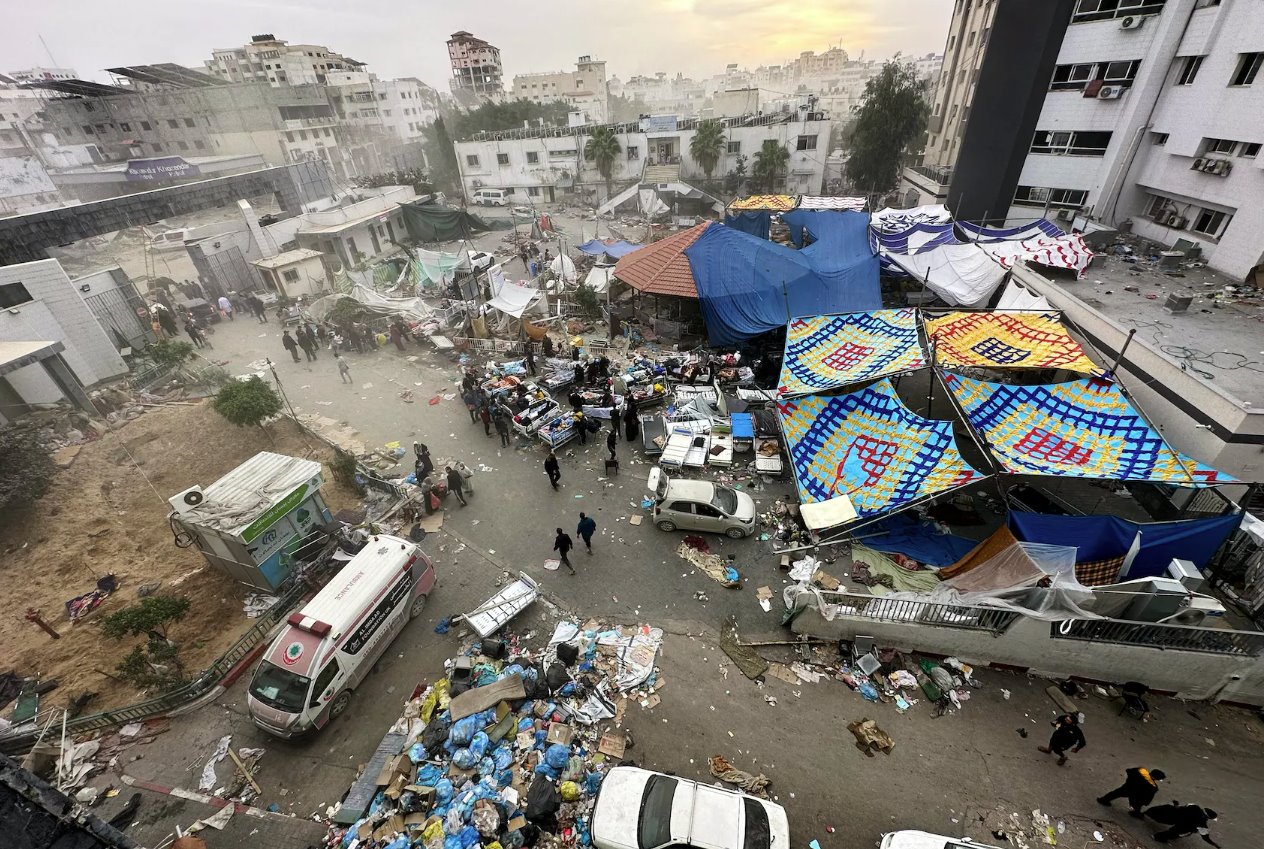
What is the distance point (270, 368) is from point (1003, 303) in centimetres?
2776

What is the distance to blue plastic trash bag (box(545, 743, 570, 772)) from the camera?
24.5ft

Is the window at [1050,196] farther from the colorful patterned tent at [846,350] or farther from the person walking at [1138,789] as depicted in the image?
the person walking at [1138,789]

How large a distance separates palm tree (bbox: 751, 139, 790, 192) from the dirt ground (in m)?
38.6

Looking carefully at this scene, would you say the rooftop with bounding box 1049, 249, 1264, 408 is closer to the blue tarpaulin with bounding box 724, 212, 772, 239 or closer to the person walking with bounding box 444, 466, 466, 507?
the blue tarpaulin with bounding box 724, 212, 772, 239

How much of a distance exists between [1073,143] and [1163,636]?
79.7 ft

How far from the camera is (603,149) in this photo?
42344 millimetres

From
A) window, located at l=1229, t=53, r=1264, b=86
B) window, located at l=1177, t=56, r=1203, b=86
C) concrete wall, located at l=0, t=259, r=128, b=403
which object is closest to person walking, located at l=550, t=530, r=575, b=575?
concrete wall, located at l=0, t=259, r=128, b=403

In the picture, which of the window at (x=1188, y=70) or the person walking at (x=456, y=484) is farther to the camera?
the window at (x=1188, y=70)

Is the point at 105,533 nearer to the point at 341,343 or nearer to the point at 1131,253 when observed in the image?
the point at 341,343

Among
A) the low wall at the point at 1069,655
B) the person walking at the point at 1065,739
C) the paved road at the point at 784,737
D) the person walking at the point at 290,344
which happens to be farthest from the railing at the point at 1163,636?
the person walking at the point at 290,344

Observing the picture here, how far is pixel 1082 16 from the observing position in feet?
Result: 69.0

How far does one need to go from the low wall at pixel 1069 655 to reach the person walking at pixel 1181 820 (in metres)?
2.10

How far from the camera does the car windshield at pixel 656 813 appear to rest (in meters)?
6.16

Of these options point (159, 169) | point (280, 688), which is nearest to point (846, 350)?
point (280, 688)
